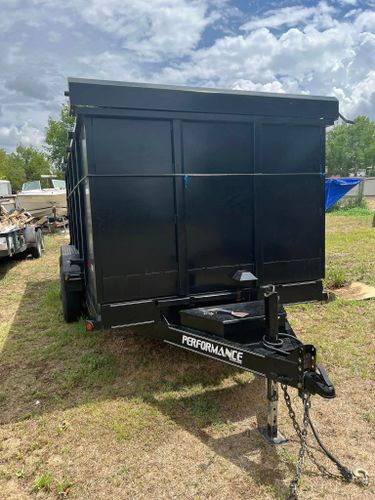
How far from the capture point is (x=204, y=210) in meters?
3.33

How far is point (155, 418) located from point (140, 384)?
55 cm

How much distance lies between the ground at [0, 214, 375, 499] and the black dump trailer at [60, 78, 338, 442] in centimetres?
41

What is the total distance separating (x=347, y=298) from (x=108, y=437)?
13.7 feet

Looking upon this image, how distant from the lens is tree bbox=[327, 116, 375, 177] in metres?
52.9

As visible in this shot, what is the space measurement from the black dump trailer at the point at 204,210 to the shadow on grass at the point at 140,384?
0.35 metres

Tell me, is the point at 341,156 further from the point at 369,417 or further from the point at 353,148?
the point at 369,417

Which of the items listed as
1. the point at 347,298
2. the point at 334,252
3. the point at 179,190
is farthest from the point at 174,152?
the point at 334,252

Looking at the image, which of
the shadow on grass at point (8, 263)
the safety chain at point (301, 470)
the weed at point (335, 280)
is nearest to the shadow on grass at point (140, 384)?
the safety chain at point (301, 470)

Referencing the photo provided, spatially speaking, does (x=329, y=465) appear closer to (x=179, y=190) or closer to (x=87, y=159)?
(x=179, y=190)

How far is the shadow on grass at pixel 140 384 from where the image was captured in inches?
109

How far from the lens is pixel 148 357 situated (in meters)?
4.05

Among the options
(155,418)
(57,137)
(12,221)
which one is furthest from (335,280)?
(57,137)

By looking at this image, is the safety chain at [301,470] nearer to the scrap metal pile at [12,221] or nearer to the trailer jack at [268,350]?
the trailer jack at [268,350]

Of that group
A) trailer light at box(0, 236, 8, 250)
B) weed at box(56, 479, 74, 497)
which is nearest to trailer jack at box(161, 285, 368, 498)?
weed at box(56, 479, 74, 497)
